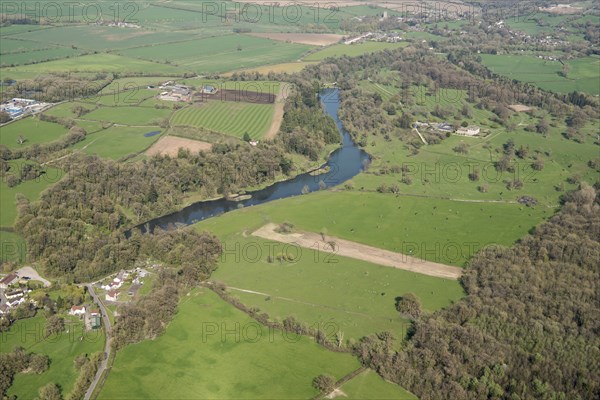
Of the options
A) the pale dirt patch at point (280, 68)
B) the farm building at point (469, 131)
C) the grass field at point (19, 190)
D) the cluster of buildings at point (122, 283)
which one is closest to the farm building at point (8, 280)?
the cluster of buildings at point (122, 283)

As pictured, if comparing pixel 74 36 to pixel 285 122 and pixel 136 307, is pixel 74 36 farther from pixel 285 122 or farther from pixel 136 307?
pixel 136 307

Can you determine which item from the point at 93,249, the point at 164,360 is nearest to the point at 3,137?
the point at 93,249

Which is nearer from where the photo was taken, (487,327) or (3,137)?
(487,327)

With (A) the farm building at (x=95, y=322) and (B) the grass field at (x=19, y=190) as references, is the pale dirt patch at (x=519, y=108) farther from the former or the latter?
(A) the farm building at (x=95, y=322)

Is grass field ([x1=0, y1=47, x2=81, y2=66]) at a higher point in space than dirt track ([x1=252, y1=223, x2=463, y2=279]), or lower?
higher

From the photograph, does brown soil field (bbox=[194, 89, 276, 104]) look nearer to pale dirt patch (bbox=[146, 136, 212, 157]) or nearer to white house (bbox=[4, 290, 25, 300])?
pale dirt patch (bbox=[146, 136, 212, 157])

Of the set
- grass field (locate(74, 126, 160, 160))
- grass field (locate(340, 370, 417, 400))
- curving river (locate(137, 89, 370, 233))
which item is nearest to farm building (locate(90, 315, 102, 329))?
curving river (locate(137, 89, 370, 233))
